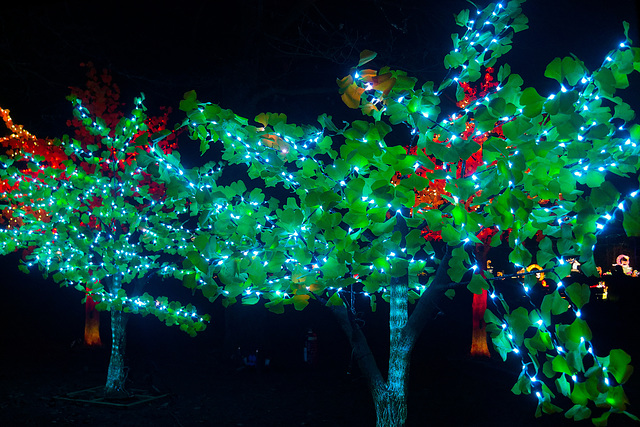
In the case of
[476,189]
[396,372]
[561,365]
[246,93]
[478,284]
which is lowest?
[561,365]

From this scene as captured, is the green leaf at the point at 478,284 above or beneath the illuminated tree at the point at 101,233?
beneath

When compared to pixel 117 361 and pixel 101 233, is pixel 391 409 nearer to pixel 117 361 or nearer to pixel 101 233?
pixel 101 233

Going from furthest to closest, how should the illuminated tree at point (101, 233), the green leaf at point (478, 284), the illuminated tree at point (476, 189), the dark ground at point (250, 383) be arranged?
the dark ground at point (250, 383) → the illuminated tree at point (101, 233) → the green leaf at point (478, 284) → the illuminated tree at point (476, 189)

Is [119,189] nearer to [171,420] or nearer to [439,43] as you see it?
[171,420]

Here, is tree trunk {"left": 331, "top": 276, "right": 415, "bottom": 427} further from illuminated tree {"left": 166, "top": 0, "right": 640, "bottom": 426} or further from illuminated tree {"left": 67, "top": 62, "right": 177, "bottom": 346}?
illuminated tree {"left": 67, "top": 62, "right": 177, "bottom": 346}

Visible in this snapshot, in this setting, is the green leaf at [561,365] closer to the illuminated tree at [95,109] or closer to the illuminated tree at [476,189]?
the illuminated tree at [476,189]

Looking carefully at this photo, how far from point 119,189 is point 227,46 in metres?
6.74

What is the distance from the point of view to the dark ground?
7.76 m

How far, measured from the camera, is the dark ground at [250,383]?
25.5 ft

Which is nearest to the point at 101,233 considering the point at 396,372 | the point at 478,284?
the point at 396,372

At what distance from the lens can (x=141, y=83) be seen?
15.1 metres

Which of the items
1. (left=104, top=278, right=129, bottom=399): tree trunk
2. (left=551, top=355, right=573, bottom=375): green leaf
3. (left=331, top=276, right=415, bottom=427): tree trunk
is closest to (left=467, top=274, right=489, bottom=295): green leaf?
(left=551, top=355, right=573, bottom=375): green leaf

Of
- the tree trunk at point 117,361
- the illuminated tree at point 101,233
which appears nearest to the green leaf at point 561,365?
the illuminated tree at point 101,233

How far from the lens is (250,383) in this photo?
10.7m
